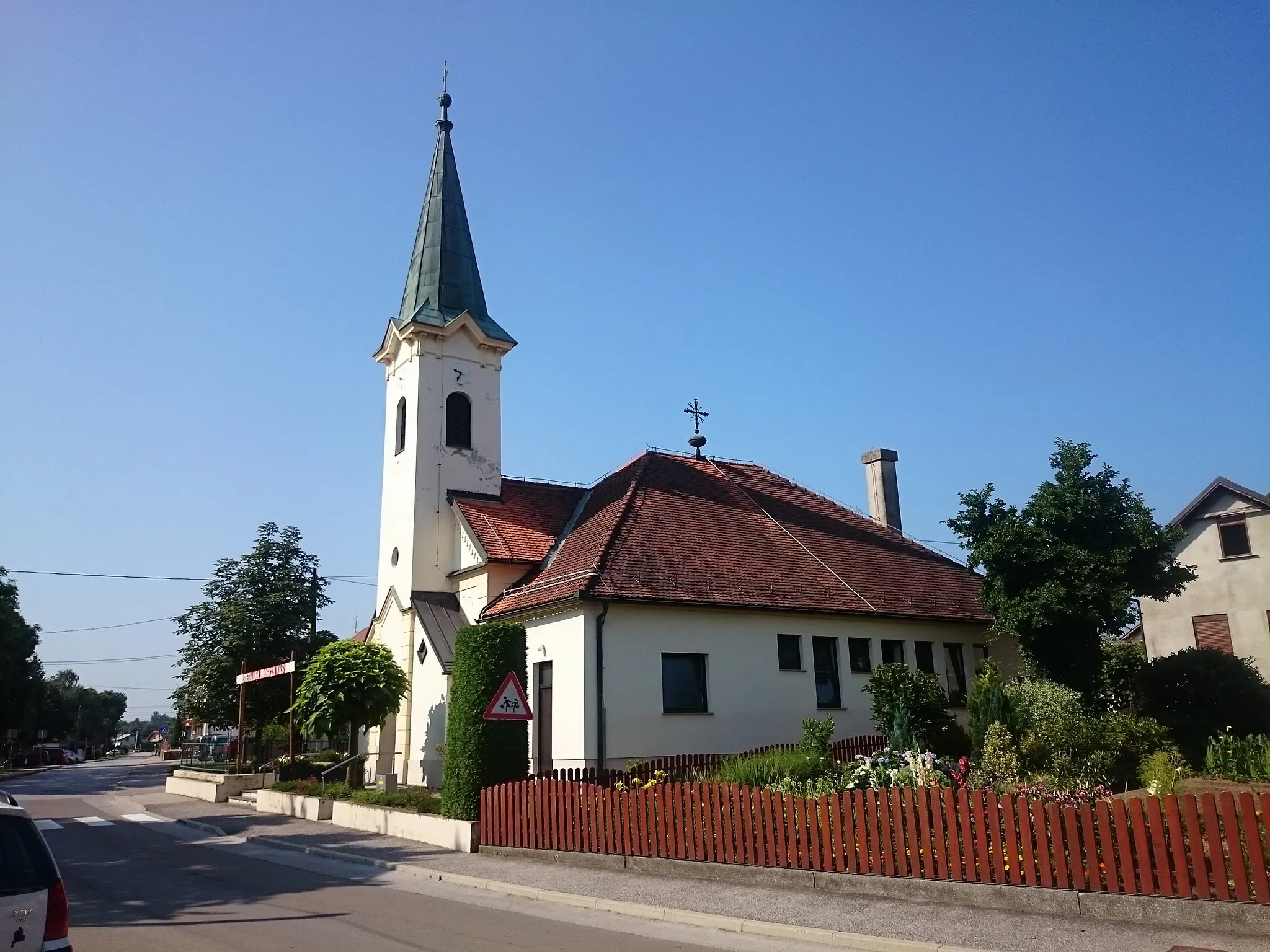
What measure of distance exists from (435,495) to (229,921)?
16570mm

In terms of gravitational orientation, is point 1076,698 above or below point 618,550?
below

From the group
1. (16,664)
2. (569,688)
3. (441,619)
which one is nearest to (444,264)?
(441,619)

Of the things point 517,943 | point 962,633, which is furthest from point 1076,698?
point 517,943

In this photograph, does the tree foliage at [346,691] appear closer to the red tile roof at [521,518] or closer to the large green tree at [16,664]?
the red tile roof at [521,518]

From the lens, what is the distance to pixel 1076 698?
18469 millimetres

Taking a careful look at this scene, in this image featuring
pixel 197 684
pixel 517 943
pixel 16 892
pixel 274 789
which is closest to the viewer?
pixel 16 892

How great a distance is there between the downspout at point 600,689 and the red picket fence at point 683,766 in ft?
1.08

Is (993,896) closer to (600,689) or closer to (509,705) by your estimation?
(509,705)

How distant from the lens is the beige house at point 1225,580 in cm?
2939

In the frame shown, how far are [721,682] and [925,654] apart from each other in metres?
7.12

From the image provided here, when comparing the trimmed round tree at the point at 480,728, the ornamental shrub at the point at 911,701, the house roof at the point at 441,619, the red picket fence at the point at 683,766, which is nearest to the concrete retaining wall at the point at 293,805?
the house roof at the point at 441,619

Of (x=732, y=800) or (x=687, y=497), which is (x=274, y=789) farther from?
(x=732, y=800)

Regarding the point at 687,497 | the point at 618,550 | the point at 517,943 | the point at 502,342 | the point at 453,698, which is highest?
the point at 502,342

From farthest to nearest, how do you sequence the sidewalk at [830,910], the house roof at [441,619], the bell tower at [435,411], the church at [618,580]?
1. the bell tower at [435,411]
2. the house roof at [441,619]
3. the church at [618,580]
4. the sidewalk at [830,910]
